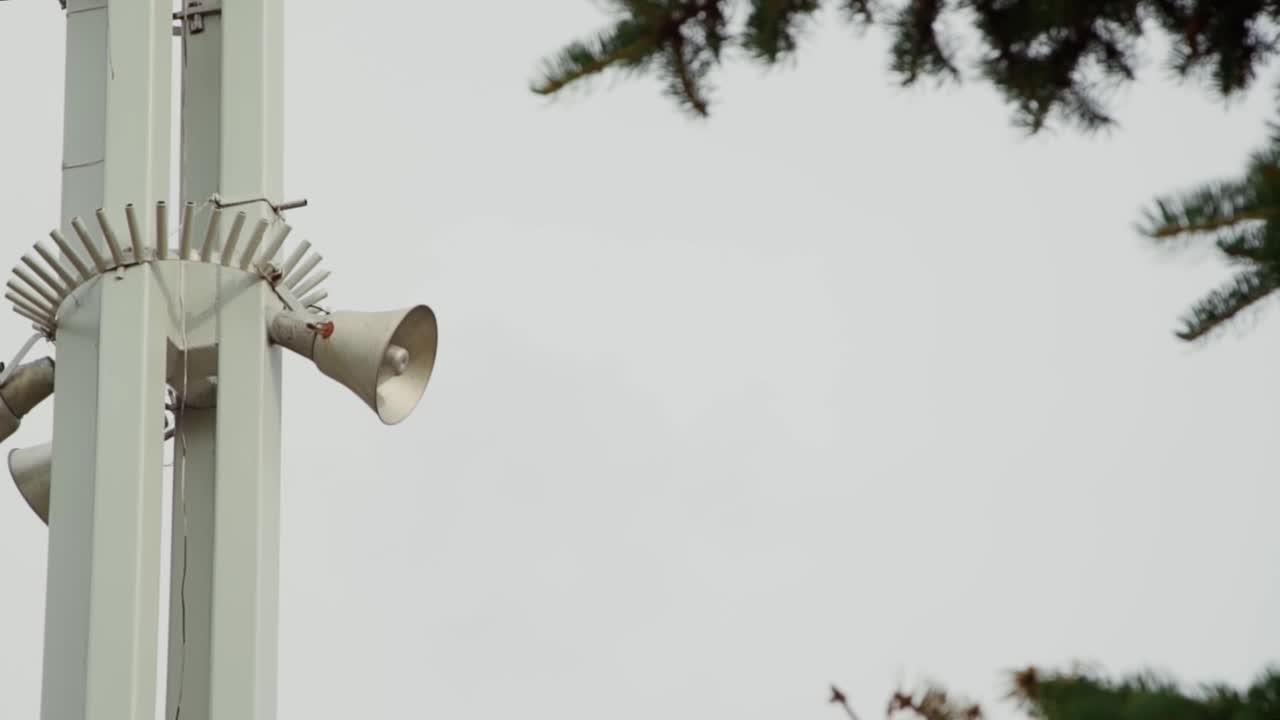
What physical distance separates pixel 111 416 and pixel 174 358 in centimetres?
42

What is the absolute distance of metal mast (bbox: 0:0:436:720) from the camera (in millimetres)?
6172

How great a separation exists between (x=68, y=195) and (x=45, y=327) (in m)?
0.46

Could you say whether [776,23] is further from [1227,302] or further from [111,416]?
[111,416]

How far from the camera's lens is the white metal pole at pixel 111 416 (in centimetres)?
609

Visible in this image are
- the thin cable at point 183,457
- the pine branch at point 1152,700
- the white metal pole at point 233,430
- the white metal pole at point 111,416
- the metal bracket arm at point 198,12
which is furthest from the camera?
the metal bracket arm at point 198,12

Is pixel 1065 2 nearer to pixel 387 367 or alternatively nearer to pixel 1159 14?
pixel 1159 14

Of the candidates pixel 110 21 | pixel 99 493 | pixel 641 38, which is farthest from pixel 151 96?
pixel 641 38

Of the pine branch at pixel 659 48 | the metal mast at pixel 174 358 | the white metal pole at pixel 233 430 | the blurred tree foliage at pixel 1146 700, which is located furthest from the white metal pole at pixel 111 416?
the blurred tree foliage at pixel 1146 700

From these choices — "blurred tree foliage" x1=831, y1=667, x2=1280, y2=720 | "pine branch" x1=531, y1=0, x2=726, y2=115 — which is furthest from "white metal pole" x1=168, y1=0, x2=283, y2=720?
"blurred tree foliage" x1=831, y1=667, x2=1280, y2=720

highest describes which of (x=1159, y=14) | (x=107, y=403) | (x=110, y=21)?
(x=110, y=21)

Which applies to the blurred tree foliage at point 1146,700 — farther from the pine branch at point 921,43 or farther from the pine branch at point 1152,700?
the pine branch at point 921,43

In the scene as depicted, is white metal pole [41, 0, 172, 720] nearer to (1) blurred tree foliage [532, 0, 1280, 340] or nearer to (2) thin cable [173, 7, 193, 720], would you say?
(2) thin cable [173, 7, 193, 720]

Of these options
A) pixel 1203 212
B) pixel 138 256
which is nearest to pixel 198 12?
pixel 138 256

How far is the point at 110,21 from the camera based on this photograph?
678 centimetres
